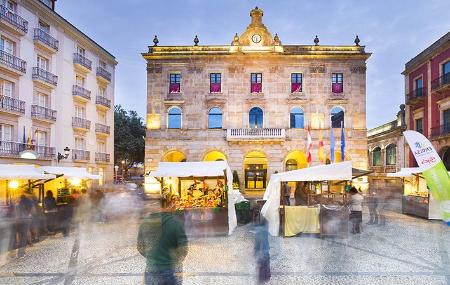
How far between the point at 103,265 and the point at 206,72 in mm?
24566

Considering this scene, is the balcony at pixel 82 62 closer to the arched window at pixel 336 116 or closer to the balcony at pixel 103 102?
the balcony at pixel 103 102

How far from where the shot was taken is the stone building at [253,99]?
31281mm

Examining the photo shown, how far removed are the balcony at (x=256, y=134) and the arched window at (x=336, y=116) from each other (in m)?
3.92

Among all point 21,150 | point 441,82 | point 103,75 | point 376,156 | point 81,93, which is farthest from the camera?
point 376,156

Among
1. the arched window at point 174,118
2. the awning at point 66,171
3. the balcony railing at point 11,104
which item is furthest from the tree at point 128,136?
the awning at point 66,171

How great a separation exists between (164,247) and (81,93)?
29.6 meters

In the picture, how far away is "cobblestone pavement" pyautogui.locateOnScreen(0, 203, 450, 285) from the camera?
7789 millimetres

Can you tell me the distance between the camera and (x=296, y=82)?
3180 cm

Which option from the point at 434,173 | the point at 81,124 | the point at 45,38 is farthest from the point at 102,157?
the point at 434,173

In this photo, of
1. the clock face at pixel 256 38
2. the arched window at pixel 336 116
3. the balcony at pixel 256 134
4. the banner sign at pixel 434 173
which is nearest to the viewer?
the banner sign at pixel 434 173

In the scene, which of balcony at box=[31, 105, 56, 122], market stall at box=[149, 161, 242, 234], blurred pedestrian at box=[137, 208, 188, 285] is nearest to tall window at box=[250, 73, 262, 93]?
balcony at box=[31, 105, 56, 122]

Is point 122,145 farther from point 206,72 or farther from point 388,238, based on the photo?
point 388,238

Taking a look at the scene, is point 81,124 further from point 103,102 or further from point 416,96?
point 416,96

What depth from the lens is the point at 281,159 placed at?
31.2 metres
